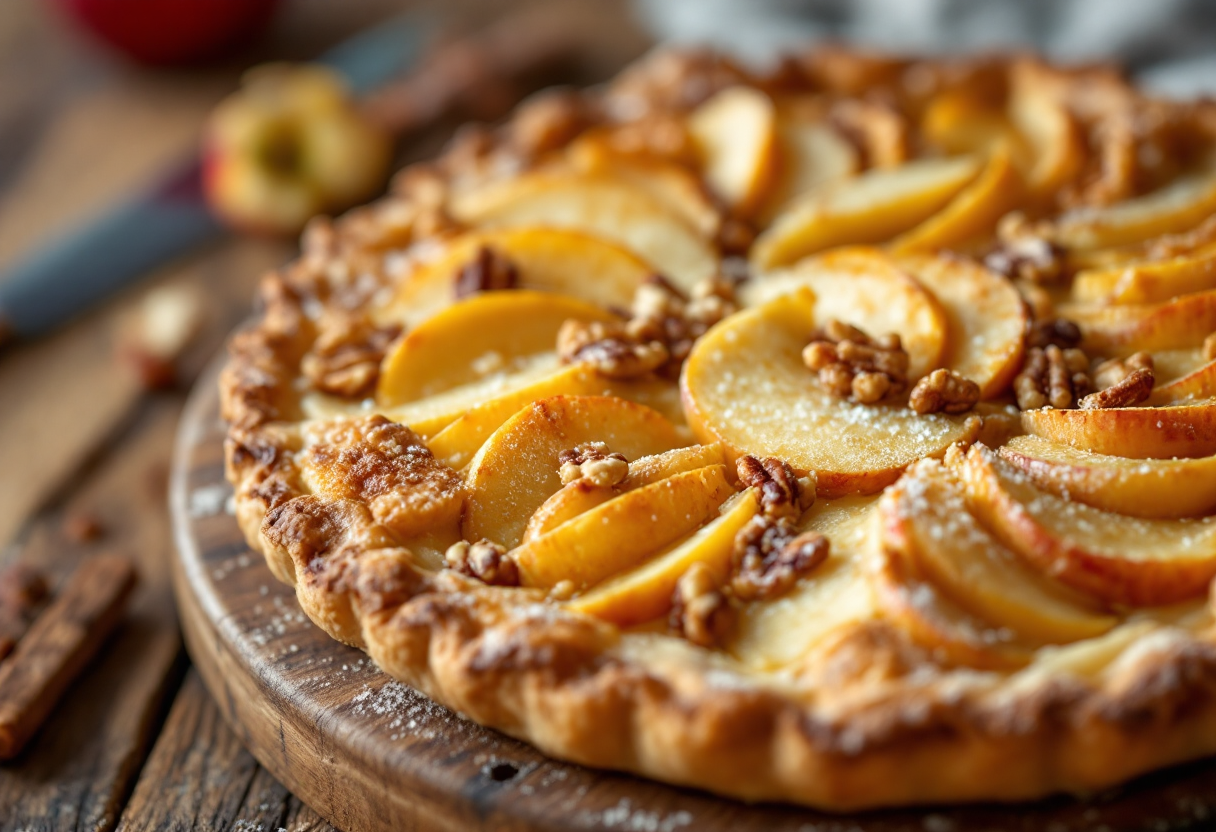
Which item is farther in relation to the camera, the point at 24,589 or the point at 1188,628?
the point at 24,589

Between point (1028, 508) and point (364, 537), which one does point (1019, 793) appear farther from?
point (364, 537)

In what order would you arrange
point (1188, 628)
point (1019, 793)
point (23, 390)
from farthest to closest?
point (23, 390)
point (1188, 628)
point (1019, 793)

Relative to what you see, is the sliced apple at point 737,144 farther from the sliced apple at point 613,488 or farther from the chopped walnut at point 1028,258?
the sliced apple at point 613,488

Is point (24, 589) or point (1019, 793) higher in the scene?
point (24, 589)

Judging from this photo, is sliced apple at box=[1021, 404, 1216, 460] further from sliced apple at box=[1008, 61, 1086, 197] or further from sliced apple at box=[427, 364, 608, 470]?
sliced apple at box=[1008, 61, 1086, 197]

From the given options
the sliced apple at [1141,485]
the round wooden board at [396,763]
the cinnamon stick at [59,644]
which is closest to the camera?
the round wooden board at [396,763]

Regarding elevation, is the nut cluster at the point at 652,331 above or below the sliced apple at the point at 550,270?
below

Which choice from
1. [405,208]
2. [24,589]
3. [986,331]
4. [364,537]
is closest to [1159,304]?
[986,331]

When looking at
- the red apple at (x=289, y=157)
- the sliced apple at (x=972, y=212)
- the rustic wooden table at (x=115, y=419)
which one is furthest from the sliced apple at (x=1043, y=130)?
the red apple at (x=289, y=157)
